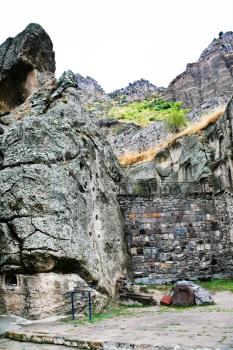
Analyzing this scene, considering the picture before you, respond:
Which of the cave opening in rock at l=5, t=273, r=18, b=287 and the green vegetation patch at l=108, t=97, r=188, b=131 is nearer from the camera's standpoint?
the cave opening in rock at l=5, t=273, r=18, b=287

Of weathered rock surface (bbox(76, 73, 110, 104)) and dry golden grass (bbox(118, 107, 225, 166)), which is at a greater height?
weathered rock surface (bbox(76, 73, 110, 104))

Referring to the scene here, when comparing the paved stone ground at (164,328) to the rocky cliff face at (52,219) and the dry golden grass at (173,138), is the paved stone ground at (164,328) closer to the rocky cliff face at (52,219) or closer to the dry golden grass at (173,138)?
the rocky cliff face at (52,219)

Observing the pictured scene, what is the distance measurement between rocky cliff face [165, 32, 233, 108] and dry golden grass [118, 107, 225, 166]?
108 ft

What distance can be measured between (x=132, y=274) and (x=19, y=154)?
241 inches

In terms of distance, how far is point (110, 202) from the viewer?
14.5 metres

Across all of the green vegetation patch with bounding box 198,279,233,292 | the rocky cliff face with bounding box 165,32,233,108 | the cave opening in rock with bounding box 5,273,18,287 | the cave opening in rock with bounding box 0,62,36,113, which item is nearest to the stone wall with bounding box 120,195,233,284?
the green vegetation patch with bounding box 198,279,233,292

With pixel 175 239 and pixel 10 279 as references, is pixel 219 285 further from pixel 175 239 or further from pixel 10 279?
pixel 10 279

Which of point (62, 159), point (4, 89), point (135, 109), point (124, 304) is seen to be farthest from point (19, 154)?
point (135, 109)

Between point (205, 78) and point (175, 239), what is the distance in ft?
179

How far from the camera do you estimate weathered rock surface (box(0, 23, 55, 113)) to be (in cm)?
1855

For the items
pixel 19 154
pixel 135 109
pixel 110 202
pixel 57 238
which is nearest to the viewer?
pixel 57 238

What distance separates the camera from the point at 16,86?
62.2 feet

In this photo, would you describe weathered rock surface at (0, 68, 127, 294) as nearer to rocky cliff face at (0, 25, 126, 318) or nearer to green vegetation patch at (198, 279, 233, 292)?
rocky cliff face at (0, 25, 126, 318)

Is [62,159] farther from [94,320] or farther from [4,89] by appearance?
[4,89]
